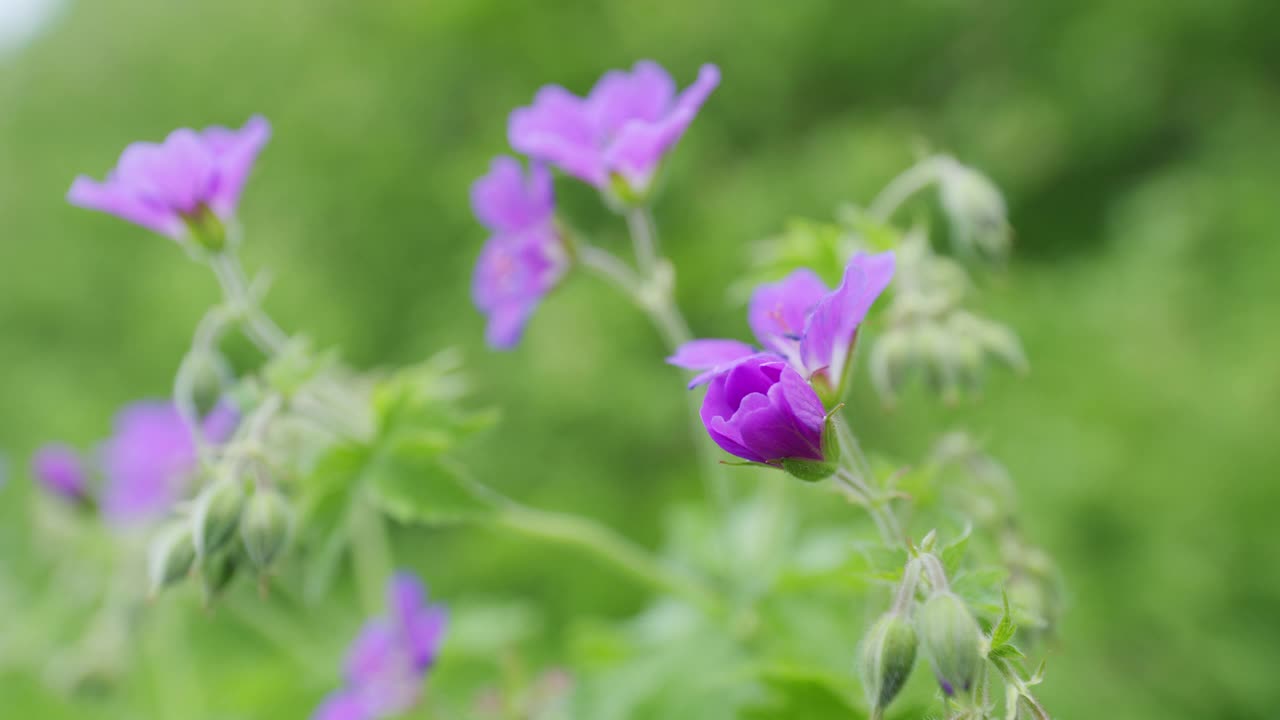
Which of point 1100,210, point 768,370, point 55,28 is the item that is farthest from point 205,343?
point 55,28

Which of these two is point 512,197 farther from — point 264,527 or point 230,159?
point 264,527

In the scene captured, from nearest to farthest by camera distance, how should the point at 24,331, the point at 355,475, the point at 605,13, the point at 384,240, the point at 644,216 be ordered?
the point at 355,475, the point at 644,216, the point at 605,13, the point at 384,240, the point at 24,331

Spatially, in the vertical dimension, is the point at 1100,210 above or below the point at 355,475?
→ above

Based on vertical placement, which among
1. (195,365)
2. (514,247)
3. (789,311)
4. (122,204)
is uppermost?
(514,247)

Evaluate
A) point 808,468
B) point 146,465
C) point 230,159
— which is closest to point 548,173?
point 230,159

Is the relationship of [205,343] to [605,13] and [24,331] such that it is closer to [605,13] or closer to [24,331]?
[605,13]
